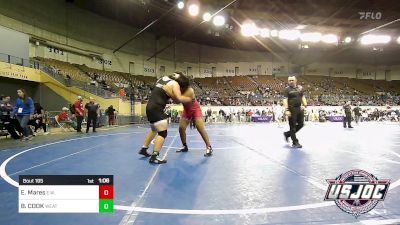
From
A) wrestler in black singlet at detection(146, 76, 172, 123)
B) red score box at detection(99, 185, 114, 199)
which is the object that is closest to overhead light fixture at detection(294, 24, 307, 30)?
wrestler in black singlet at detection(146, 76, 172, 123)

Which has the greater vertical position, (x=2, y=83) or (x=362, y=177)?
(x=2, y=83)

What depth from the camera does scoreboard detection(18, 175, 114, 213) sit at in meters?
2.30

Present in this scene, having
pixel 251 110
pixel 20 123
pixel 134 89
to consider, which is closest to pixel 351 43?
pixel 251 110

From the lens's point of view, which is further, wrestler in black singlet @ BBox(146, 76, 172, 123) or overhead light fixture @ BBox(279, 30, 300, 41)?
overhead light fixture @ BBox(279, 30, 300, 41)

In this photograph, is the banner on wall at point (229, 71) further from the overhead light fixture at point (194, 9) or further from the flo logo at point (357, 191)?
the flo logo at point (357, 191)

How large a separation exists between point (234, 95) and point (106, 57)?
1475cm

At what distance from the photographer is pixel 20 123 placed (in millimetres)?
10531

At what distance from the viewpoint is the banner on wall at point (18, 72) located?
1905 centimetres

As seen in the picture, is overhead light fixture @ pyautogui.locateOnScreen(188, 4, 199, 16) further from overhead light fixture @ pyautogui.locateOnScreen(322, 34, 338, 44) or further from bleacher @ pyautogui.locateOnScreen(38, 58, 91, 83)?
overhead light fixture @ pyautogui.locateOnScreen(322, 34, 338, 44)

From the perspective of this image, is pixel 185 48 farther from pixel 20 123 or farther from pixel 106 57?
pixel 20 123

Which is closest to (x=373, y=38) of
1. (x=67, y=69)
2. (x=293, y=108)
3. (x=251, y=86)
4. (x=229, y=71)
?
(x=251, y=86)

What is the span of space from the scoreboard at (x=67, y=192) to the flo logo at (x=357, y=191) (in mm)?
1800

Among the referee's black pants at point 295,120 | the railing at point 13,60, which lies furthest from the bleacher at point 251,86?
the referee's black pants at point 295,120

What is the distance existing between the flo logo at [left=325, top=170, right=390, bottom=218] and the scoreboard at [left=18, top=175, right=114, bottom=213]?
180cm
